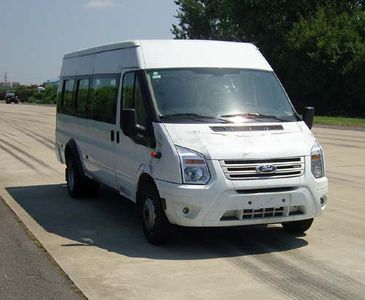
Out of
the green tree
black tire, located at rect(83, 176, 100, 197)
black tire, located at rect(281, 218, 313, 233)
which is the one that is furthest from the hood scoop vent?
the green tree

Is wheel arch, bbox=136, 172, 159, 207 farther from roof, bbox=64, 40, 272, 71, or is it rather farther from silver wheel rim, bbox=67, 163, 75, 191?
silver wheel rim, bbox=67, 163, 75, 191

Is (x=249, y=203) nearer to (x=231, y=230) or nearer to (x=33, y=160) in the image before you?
(x=231, y=230)

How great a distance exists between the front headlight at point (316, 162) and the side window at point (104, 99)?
263 centimetres

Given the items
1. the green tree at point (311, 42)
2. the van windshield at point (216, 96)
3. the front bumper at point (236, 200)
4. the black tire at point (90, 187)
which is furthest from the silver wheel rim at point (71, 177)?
the green tree at point (311, 42)

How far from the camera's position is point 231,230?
23.9 feet

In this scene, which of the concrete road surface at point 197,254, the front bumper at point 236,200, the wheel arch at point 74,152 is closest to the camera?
the concrete road surface at point 197,254

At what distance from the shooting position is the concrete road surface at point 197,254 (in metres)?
5.11

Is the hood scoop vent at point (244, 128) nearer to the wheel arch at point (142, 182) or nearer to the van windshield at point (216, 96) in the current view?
the van windshield at point (216, 96)

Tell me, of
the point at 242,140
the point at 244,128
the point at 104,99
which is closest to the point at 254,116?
the point at 244,128

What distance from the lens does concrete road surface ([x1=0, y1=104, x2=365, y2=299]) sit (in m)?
5.11

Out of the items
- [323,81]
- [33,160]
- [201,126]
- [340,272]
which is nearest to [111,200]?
[201,126]

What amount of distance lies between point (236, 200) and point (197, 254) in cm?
→ 73

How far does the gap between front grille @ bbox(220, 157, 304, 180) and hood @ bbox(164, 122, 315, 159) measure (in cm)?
5

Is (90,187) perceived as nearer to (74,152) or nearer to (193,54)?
(74,152)
